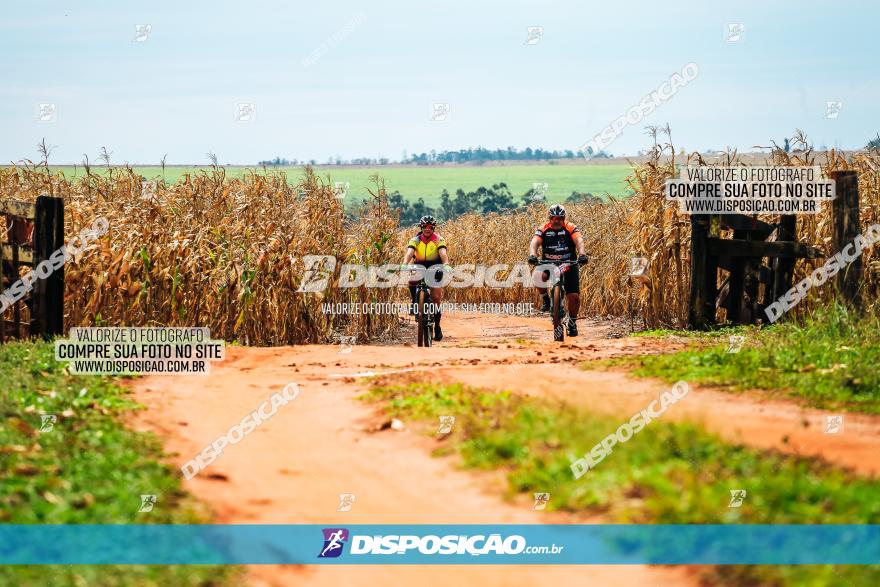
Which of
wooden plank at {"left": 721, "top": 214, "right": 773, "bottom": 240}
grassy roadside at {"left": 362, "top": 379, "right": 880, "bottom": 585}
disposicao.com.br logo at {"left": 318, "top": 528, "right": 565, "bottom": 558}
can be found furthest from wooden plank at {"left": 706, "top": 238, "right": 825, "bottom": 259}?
disposicao.com.br logo at {"left": 318, "top": 528, "right": 565, "bottom": 558}

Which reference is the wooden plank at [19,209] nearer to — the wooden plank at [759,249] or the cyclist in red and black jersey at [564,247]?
the cyclist in red and black jersey at [564,247]

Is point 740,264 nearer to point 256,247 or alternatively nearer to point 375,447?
point 256,247

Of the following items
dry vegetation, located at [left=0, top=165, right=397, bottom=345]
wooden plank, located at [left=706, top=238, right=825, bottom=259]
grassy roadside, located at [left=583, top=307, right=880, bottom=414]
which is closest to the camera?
grassy roadside, located at [left=583, top=307, right=880, bottom=414]

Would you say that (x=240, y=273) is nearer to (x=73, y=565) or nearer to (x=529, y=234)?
(x=73, y=565)

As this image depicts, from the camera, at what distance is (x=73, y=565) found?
5.42 metres

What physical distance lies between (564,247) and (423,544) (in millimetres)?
11695

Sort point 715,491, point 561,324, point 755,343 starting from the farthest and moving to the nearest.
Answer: point 561,324, point 755,343, point 715,491

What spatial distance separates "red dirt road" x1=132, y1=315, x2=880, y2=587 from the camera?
5.91 m

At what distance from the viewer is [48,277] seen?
1376cm

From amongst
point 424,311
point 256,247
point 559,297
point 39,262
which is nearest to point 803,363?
point 559,297

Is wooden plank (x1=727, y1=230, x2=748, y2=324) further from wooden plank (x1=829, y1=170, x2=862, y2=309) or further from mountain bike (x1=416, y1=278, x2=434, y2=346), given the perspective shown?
mountain bike (x1=416, y1=278, x2=434, y2=346)

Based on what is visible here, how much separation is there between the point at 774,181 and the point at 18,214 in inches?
490

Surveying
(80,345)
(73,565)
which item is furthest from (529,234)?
(73,565)

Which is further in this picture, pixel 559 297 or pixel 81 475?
pixel 559 297
